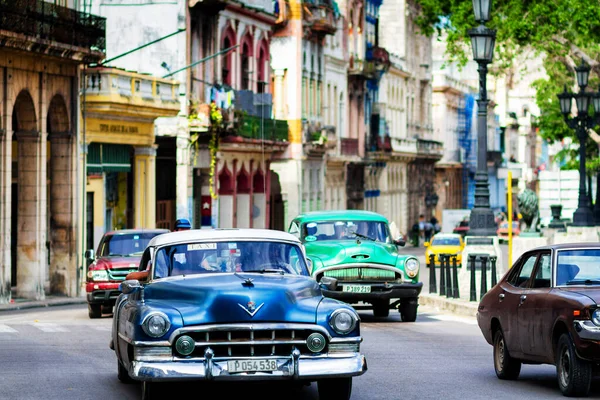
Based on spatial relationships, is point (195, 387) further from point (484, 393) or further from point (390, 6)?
point (390, 6)

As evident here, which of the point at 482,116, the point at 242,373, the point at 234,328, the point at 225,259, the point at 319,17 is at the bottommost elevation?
the point at 242,373

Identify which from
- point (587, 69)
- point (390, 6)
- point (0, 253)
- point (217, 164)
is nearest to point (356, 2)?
Result: point (390, 6)

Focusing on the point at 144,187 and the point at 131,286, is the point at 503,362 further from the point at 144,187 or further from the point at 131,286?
the point at 144,187

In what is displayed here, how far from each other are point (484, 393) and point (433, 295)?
17315 millimetres

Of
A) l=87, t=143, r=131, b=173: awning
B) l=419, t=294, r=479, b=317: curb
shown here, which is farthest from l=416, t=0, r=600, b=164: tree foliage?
l=419, t=294, r=479, b=317: curb

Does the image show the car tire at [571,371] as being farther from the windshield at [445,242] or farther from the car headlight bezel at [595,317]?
the windshield at [445,242]

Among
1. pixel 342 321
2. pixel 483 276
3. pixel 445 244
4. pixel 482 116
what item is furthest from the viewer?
pixel 445 244

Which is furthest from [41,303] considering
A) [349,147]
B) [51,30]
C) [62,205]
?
[349,147]

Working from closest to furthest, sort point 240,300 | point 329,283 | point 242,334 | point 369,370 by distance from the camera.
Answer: point 242,334 < point 240,300 < point 329,283 < point 369,370

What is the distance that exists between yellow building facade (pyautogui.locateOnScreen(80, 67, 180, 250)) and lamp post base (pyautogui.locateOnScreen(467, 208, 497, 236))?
1330 cm

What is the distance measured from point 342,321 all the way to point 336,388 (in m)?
0.64

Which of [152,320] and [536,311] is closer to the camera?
[152,320]

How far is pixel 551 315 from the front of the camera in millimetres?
15078

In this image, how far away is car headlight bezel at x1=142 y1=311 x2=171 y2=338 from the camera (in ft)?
42.6
